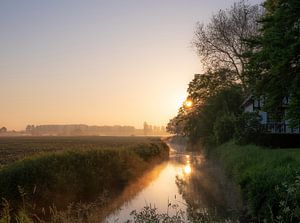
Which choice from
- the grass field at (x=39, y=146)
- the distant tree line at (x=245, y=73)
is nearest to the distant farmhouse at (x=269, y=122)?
the distant tree line at (x=245, y=73)

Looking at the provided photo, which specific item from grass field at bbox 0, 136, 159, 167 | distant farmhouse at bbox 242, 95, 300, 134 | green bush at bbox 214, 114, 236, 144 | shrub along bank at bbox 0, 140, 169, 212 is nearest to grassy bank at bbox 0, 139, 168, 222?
shrub along bank at bbox 0, 140, 169, 212

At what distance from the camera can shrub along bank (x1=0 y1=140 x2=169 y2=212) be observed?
20578mm

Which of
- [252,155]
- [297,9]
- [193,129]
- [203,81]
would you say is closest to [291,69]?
[297,9]

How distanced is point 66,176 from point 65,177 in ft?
0.67

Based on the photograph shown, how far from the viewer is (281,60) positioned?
2169 centimetres

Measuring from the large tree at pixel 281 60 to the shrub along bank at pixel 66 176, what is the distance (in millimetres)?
9434

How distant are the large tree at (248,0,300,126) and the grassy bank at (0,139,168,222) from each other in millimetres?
9880

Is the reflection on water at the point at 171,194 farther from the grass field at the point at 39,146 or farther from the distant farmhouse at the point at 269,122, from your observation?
the distant farmhouse at the point at 269,122

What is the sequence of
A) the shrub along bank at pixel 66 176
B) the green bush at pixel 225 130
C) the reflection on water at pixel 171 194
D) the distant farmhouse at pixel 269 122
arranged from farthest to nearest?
the green bush at pixel 225 130 < the distant farmhouse at pixel 269 122 < the shrub along bank at pixel 66 176 < the reflection on water at pixel 171 194

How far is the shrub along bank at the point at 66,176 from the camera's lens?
20.6 m

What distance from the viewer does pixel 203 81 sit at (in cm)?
5978

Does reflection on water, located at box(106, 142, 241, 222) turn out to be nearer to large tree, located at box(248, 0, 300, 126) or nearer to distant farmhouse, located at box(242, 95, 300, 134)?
large tree, located at box(248, 0, 300, 126)

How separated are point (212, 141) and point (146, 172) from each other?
13559 millimetres

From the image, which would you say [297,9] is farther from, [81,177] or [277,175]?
[81,177]
